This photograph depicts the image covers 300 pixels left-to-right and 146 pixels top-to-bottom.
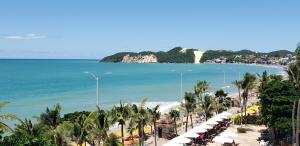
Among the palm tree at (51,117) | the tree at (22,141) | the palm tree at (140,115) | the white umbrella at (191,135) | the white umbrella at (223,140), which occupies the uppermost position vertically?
the tree at (22,141)

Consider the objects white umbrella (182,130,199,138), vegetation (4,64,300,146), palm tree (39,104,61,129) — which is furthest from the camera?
white umbrella (182,130,199,138)

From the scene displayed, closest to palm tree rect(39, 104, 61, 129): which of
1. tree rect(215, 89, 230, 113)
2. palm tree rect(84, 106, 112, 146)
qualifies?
palm tree rect(84, 106, 112, 146)

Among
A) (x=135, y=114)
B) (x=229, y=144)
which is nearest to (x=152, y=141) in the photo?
(x=135, y=114)

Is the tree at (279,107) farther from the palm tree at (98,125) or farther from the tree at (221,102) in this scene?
the tree at (221,102)

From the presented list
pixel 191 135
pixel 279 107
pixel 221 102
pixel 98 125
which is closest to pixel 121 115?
pixel 98 125

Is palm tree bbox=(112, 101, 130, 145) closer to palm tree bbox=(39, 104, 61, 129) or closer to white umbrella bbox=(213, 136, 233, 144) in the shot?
palm tree bbox=(39, 104, 61, 129)

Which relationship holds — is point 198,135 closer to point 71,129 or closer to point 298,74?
point 71,129

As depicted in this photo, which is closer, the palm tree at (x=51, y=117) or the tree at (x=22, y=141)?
the tree at (x=22, y=141)

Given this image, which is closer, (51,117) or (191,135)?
(51,117)

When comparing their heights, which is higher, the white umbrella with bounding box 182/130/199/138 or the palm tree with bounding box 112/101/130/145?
the palm tree with bounding box 112/101/130/145

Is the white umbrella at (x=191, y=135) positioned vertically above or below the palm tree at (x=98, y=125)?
below

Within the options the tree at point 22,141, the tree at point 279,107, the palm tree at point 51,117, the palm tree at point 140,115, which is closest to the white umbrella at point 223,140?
the tree at point 279,107

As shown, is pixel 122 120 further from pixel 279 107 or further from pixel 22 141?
pixel 22 141
